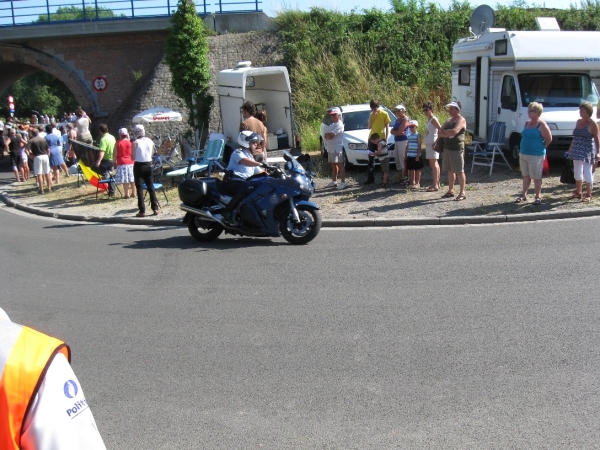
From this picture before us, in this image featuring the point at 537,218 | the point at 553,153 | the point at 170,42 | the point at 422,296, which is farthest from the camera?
the point at 170,42

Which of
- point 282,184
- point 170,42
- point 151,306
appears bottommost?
point 151,306

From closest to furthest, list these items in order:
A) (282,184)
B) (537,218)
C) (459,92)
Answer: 1. (282,184)
2. (537,218)
3. (459,92)

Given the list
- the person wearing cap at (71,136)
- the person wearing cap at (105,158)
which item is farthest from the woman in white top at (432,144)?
the person wearing cap at (71,136)

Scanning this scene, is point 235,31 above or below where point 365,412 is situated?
above

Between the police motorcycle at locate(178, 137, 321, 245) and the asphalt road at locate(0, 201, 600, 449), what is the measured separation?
11.3 inches

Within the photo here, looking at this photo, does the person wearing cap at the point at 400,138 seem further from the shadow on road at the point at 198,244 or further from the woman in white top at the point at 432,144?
the shadow on road at the point at 198,244

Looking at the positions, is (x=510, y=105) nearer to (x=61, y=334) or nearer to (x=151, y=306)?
(x=151, y=306)

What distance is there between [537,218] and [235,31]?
22.2 m

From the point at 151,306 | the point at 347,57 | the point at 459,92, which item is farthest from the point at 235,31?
the point at 151,306

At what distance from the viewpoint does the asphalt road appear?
4574 millimetres

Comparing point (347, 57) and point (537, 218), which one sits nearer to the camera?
point (537, 218)

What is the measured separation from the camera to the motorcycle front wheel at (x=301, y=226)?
10383 millimetres

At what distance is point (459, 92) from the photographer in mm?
19734

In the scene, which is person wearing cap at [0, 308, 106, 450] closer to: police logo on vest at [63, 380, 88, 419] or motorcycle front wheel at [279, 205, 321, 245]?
police logo on vest at [63, 380, 88, 419]
